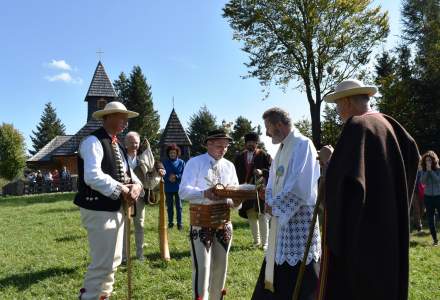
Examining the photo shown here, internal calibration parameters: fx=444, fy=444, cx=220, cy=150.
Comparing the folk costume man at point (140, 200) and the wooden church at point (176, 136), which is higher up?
the wooden church at point (176, 136)

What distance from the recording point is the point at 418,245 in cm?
968

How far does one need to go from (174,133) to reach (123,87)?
33187mm

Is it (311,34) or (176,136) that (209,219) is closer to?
(311,34)

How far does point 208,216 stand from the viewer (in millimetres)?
4793

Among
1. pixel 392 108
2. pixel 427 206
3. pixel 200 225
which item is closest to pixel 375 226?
pixel 200 225

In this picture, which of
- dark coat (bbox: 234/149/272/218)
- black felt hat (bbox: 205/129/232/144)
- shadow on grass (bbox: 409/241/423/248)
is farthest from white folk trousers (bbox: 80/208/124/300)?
shadow on grass (bbox: 409/241/423/248)

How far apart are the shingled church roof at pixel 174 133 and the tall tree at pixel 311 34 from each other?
10.6 meters

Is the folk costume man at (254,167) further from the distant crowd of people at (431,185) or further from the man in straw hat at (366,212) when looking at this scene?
the man in straw hat at (366,212)

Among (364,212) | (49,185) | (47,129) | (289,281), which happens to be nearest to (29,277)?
(289,281)

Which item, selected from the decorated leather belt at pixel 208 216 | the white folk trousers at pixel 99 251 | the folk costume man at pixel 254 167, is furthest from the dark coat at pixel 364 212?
the folk costume man at pixel 254 167

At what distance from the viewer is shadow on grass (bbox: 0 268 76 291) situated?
675 centimetres

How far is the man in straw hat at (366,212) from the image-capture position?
281 cm

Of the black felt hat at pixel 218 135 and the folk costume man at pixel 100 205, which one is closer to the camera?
the folk costume man at pixel 100 205

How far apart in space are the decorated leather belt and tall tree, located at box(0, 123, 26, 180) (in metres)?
61.0
